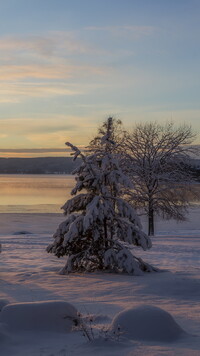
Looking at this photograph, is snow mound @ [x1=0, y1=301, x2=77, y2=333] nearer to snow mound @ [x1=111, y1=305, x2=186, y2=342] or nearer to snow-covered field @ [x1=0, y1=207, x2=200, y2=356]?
snow-covered field @ [x1=0, y1=207, x2=200, y2=356]

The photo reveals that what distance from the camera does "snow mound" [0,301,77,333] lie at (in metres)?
7.01

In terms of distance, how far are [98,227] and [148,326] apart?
8122 mm

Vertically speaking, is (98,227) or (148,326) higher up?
(98,227)

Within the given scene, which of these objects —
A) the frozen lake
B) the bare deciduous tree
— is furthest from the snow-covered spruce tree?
the frozen lake

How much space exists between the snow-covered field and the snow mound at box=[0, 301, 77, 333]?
0.05 feet

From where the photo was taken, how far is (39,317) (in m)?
7.10

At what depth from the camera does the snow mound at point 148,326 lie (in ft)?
21.6

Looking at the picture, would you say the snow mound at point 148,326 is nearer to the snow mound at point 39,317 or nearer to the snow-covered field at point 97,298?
the snow-covered field at point 97,298

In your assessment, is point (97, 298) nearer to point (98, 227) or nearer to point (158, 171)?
point (98, 227)

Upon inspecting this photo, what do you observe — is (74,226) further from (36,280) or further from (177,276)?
(177,276)

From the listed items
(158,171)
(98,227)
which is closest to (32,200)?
(158,171)

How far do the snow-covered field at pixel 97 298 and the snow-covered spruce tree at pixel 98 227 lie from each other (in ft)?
2.36

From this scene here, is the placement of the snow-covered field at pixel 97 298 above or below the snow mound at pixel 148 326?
below

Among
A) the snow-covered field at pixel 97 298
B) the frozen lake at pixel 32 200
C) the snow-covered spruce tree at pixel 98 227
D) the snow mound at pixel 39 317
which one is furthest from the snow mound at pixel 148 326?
the frozen lake at pixel 32 200
